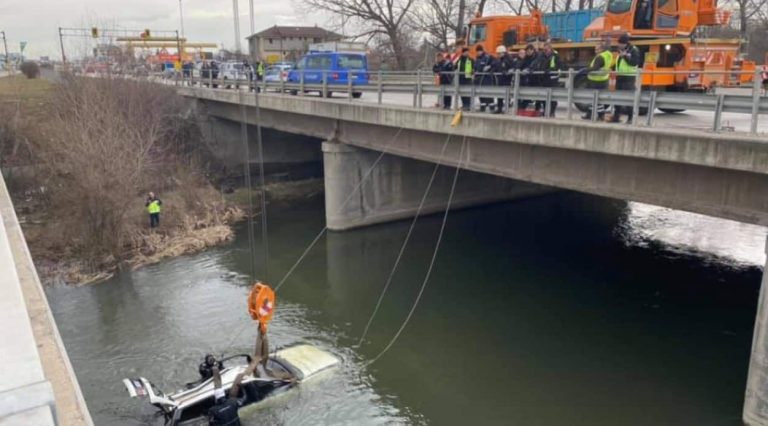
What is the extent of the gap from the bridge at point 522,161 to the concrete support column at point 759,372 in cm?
2

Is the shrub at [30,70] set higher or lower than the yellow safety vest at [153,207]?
higher

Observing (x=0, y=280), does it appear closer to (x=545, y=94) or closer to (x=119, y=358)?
(x=119, y=358)

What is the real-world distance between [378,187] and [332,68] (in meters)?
6.28

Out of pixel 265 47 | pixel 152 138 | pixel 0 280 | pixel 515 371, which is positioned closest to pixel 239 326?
pixel 515 371

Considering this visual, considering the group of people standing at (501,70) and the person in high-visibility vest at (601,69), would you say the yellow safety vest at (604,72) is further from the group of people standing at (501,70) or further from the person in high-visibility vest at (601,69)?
the group of people standing at (501,70)

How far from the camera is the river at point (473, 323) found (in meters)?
11.5

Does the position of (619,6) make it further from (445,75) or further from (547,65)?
(445,75)

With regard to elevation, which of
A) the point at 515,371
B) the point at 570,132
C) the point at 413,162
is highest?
the point at 570,132

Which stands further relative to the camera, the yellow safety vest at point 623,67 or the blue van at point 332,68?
the blue van at point 332,68

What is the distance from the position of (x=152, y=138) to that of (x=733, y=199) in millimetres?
21857

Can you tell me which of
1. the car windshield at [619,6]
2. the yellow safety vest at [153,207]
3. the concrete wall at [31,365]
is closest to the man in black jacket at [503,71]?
the car windshield at [619,6]

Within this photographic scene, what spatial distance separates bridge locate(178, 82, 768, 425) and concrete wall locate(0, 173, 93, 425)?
3.85 m

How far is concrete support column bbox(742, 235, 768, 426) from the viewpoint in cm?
980

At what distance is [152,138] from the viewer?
2553 centimetres
